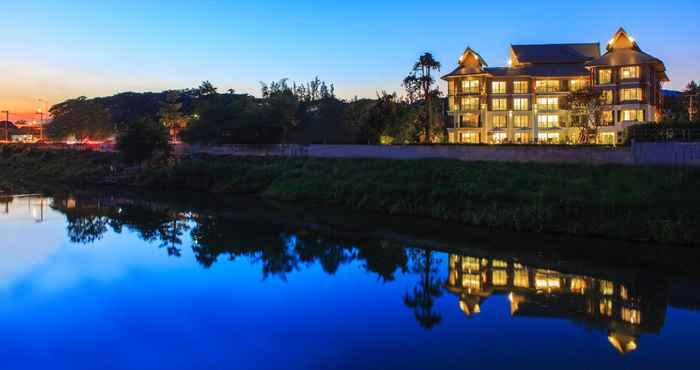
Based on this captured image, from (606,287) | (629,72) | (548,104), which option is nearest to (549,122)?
(548,104)

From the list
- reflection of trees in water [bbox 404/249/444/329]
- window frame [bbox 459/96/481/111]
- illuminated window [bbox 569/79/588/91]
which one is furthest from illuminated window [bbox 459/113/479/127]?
reflection of trees in water [bbox 404/249/444/329]

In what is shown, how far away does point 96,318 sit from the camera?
62.6 ft

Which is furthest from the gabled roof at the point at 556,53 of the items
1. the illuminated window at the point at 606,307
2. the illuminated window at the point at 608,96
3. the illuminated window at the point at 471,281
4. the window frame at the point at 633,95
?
the illuminated window at the point at 606,307

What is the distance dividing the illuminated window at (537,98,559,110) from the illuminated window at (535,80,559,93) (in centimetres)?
101

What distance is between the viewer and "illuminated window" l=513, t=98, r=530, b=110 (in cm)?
6581

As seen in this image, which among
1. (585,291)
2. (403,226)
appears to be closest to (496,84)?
(403,226)

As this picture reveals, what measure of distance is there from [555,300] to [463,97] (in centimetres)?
4780

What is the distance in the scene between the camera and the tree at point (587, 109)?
182ft

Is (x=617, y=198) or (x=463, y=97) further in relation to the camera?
(x=463, y=97)

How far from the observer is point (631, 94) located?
189 feet

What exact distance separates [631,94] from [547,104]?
9.54 m

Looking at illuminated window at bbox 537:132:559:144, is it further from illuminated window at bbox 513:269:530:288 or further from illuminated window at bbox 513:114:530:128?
illuminated window at bbox 513:269:530:288

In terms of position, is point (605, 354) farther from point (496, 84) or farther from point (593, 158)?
point (496, 84)

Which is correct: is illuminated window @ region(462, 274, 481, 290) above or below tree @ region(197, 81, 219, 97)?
below
